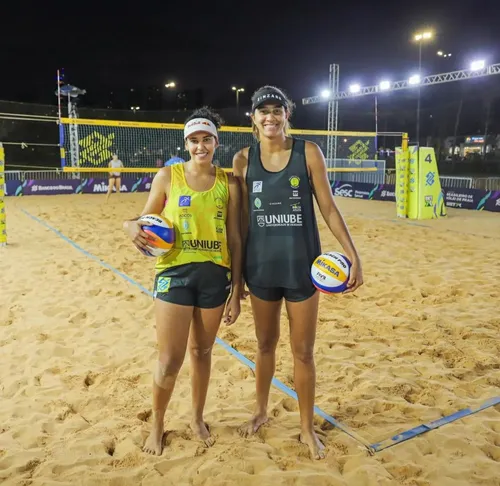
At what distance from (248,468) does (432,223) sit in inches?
363

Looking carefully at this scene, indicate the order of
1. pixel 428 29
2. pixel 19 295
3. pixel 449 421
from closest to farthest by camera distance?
pixel 449 421, pixel 19 295, pixel 428 29

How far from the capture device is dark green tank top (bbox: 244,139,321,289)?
2299 mm

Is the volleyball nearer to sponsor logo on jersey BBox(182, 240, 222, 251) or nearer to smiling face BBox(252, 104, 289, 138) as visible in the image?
sponsor logo on jersey BBox(182, 240, 222, 251)

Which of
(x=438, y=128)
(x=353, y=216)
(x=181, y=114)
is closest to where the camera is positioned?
(x=353, y=216)

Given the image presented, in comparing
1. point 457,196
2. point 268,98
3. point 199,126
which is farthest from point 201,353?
point 457,196

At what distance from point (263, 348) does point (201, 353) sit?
33 centimetres

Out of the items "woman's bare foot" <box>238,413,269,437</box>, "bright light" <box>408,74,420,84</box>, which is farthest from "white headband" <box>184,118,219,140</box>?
"bright light" <box>408,74,420,84</box>

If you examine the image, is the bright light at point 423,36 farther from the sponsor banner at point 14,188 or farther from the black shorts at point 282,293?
the black shorts at point 282,293

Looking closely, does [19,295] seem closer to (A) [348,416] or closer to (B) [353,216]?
(A) [348,416]

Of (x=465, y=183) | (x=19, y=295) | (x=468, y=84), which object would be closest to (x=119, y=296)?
(x=19, y=295)

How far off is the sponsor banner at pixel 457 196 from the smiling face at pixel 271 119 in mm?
11915

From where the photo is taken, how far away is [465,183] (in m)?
17.4

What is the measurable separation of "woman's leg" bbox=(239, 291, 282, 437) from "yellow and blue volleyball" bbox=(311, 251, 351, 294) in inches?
10.0

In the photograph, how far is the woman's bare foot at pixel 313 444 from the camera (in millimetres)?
2433
